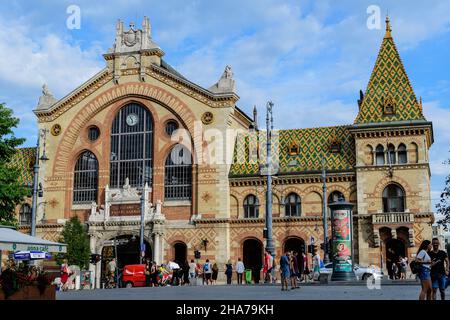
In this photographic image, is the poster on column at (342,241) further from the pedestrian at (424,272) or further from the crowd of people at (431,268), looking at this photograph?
the pedestrian at (424,272)

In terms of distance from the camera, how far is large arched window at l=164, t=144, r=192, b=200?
53.1 metres

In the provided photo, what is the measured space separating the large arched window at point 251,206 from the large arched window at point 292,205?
2.35 metres

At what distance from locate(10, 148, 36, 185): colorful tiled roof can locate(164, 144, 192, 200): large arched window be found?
13.3 metres

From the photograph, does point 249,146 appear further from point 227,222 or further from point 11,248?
point 11,248

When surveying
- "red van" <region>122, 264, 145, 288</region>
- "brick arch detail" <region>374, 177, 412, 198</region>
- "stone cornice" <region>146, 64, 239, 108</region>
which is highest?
"stone cornice" <region>146, 64, 239, 108</region>

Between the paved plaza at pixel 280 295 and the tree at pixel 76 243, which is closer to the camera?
the paved plaza at pixel 280 295

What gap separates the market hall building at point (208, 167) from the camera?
48.3 meters

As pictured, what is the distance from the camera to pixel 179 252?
5294cm

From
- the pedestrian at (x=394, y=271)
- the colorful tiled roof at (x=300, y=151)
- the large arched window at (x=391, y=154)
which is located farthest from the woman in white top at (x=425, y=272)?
the colorful tiled roof at (x=300, y=151)

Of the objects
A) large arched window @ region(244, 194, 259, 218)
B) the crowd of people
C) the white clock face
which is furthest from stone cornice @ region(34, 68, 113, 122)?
the crowd of people

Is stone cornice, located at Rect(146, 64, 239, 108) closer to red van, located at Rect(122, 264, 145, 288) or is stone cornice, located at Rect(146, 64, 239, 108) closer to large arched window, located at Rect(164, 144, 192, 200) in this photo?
large arched window, located at Rect(164, 144, 192, 200)

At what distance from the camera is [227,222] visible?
51.2 m
